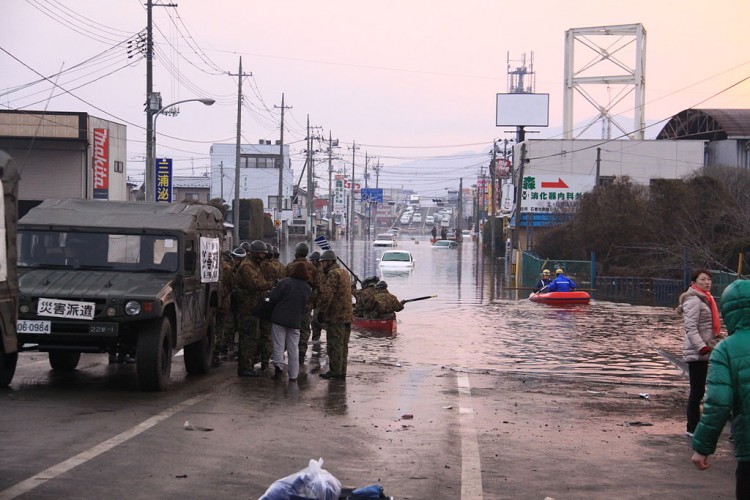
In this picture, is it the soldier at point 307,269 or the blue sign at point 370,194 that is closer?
the soldier at point 307,269

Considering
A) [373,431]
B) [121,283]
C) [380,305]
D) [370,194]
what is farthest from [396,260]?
[370,194]

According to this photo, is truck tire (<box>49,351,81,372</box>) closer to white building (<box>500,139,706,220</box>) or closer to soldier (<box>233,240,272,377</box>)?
soldier (<box>233,240,272,377</box>)

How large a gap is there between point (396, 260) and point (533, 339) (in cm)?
3489

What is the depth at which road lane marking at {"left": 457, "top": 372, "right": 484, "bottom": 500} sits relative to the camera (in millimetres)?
7672

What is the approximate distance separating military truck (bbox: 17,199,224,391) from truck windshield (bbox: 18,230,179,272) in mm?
13

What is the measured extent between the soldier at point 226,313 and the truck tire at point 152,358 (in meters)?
3.28

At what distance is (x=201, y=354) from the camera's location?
14.5 meters

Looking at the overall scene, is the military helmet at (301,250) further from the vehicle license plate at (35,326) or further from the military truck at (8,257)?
the military truck at (8,257)

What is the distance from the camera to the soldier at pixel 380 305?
2253 cm

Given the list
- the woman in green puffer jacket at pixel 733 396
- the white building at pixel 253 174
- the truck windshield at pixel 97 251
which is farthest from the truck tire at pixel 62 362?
the white building at pixel 253 174

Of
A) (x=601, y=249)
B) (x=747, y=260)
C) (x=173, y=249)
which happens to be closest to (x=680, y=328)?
(x=747, y=260)

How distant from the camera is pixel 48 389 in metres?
12.2

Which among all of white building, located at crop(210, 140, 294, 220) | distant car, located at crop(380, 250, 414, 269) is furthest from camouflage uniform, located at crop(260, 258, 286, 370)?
white building, located at crop(210, 140, 294, 220)

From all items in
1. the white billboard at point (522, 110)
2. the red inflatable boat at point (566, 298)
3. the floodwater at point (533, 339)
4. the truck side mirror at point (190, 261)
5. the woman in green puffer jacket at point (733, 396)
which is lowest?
the floodwater at point (533, 339)
